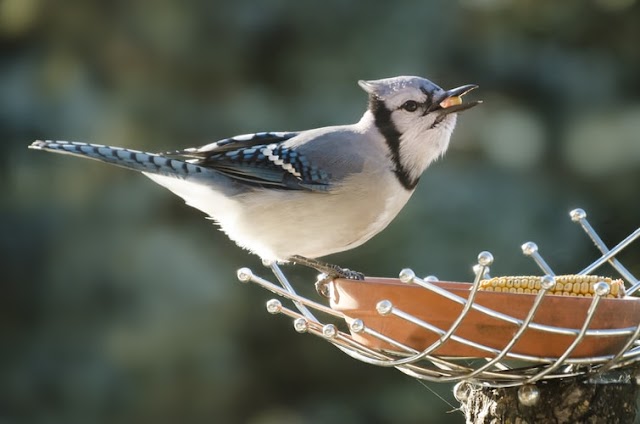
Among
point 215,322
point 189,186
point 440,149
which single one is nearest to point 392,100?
point 440,149

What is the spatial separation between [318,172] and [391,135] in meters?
0.17

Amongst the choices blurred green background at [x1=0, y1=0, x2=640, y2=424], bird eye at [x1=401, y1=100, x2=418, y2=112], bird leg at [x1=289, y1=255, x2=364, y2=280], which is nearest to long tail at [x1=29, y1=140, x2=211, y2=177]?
bird leg at [x1=289, y1=255, x2=364, y2=280]

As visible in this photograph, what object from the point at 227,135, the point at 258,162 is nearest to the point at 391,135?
the point at 258,162

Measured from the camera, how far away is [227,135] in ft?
12.9

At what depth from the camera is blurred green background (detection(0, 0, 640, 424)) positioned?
378cm

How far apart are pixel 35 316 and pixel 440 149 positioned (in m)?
2.44

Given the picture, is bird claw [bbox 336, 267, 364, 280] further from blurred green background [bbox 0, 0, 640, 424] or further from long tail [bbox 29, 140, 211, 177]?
blurred green background [bbox 0, 0, 640, 424]

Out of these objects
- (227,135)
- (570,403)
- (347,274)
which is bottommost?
(570,403)

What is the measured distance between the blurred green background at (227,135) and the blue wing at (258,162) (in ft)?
5.24

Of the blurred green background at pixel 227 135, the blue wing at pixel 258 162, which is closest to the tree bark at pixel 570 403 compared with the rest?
the blue wing at pixel 258 162

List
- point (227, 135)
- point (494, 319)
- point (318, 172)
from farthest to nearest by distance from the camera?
point (227, 135) < point (318, 172) < point (494, 319)

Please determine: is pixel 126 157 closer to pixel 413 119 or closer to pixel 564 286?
pixel 413 119

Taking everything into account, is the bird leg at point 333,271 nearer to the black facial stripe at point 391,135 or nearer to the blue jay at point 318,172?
the blue jay at point 318,172

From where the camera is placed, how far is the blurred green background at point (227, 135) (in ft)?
12.4
